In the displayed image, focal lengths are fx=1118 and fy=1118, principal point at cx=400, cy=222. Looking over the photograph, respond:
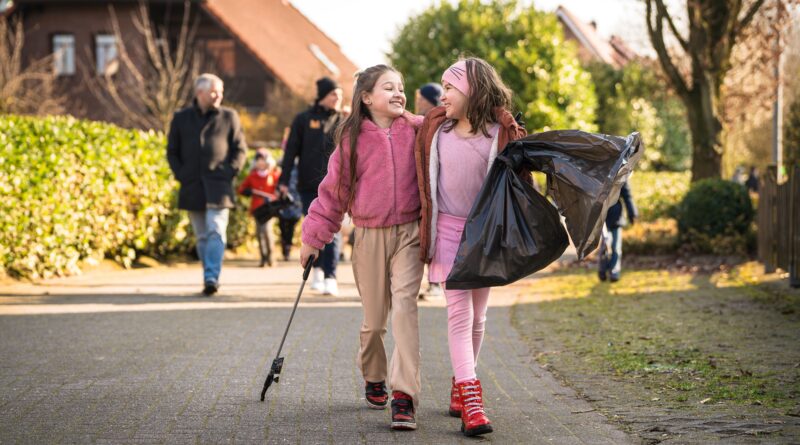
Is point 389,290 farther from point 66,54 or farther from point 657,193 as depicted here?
point 66,54

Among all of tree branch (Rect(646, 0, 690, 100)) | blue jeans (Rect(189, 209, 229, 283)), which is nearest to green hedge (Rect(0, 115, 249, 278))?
blue jeans (Rect(189, 209, 229, 283))

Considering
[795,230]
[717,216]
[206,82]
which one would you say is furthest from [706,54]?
[206,82]

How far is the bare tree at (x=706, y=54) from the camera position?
1738cm

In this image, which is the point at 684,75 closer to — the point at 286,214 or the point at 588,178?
the point at 286,214

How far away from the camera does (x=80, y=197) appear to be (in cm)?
1221

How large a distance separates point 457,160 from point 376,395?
128 cm

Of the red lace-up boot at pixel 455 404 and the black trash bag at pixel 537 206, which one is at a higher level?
the black trash bag at pixel 537 206

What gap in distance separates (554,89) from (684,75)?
12340 mm

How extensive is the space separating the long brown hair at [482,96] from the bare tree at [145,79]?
2422cm

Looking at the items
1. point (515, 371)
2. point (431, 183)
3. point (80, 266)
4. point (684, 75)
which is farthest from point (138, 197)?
point (684, 75)

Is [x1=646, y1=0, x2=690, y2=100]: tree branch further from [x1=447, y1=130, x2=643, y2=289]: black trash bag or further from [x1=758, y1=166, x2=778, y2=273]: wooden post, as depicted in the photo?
[x1=447, y1=130, x2=643, y2=289]: black trash bag

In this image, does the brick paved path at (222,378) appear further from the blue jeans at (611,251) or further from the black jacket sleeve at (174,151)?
the blue jeans at (611,251)

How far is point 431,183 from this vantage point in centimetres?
541

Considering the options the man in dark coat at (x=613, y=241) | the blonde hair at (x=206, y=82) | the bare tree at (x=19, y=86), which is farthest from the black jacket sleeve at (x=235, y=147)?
the bare tree at (x=19, y=86)
